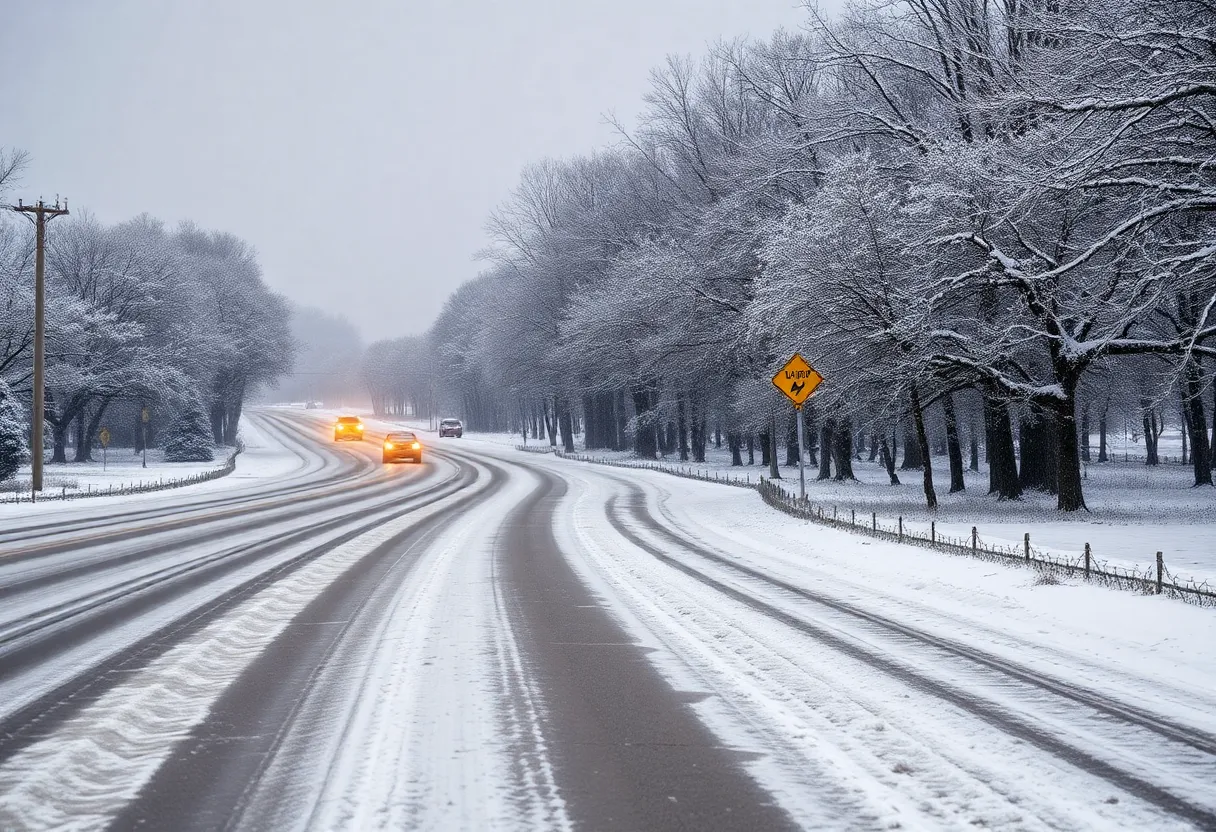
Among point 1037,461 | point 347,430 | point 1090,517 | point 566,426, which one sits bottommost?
point 1090,517

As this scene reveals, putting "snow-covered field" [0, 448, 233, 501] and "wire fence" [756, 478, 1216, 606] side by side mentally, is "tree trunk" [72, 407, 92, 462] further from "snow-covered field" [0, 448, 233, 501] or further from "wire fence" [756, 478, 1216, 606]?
"wire fence" [756, 478, 1216, 606]

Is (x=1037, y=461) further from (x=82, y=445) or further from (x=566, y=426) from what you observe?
(x=82, y=445)

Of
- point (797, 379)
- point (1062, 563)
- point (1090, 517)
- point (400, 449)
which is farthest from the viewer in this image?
point (400, 449)

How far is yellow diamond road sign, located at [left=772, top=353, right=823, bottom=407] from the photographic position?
21.3 m

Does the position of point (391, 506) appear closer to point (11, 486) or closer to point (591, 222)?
point (11, 486)

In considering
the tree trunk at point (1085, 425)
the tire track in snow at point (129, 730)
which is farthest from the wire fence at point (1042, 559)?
the tree trunk at point (1085, 425)

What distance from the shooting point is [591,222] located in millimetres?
51438

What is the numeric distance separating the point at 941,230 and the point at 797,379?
4757 mm

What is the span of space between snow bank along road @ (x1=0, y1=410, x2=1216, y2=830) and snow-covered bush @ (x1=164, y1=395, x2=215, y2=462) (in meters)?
43.4

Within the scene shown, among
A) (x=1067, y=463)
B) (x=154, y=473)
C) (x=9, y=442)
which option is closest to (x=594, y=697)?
(x=1067, y=463)

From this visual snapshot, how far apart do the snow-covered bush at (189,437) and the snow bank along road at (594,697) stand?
4343cm

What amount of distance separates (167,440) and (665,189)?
32701 mm

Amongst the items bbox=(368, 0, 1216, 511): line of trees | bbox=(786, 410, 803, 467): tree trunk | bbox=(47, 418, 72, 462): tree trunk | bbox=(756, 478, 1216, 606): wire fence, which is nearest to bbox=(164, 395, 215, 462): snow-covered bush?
bbox=(47, 418, 72, 462): tree trunk

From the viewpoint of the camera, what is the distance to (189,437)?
5462 cm
